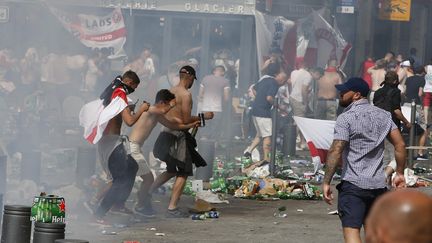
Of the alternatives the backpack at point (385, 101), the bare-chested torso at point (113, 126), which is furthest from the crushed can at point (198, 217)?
the backpack at point (385, 101)

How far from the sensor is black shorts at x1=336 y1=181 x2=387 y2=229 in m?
7.37

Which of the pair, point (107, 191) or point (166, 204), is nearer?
point (107, 191)

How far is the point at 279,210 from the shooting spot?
12195 millimetres

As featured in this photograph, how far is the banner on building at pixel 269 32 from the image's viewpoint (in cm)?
2305

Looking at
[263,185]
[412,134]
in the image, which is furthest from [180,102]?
[412,134]

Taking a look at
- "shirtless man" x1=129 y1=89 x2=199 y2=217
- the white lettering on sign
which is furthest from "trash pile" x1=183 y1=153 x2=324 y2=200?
the white lettering on sign

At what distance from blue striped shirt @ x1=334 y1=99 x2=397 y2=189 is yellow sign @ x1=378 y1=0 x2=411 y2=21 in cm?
2105

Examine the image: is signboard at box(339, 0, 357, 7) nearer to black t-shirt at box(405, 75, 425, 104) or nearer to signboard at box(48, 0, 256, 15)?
signboard at box(48, 0, 256, 15)

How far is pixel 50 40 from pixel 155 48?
11011 millimetres

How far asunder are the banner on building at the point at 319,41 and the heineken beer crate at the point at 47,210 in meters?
17.3

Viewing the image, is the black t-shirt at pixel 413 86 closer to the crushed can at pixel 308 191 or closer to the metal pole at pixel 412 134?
the metal pole at pixel 412 134

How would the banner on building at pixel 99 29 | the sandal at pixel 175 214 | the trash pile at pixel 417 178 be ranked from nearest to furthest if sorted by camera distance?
the sandal at pixel 175 214 < the banner on building at pixel 99 29 < the trash pile at pixel 417 178

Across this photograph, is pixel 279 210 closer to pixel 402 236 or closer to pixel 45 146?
pixel 45 146

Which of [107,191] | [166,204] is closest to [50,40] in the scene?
[166,204]
